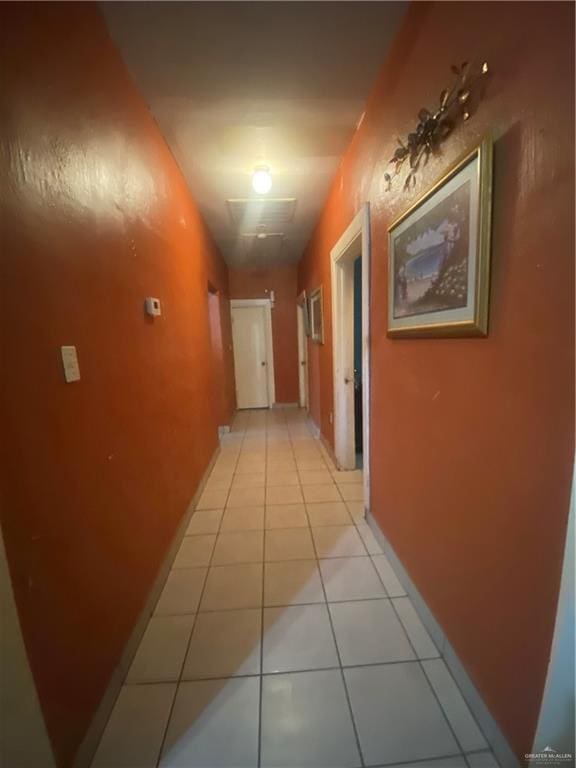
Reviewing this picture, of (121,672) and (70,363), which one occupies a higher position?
(70,363)

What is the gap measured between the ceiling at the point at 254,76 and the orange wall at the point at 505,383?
23 centimetres

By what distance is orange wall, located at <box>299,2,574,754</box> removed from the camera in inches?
26.1

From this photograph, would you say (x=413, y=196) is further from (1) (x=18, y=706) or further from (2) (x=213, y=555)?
(2) (x=213, y=555)

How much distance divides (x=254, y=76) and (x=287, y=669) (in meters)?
2.55

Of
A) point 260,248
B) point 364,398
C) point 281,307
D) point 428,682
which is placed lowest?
point 428,682

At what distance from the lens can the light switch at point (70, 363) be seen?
92 centimetres

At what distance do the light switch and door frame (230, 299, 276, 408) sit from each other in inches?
173

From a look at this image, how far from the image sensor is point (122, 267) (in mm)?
1332

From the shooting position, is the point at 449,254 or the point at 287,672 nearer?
the point at 449,254

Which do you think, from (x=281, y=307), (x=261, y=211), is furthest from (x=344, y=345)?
(x=281, y=307)

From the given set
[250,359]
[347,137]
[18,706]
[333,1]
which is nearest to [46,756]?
[18,706]

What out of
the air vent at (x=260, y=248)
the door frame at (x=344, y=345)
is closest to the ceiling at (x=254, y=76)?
the door frame at (x=344, y=345)

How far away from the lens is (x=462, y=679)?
107 cm

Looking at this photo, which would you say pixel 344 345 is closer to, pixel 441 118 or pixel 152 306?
pixel 152 306
